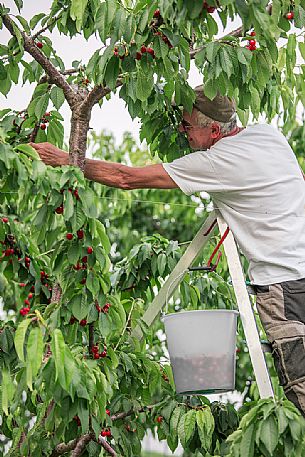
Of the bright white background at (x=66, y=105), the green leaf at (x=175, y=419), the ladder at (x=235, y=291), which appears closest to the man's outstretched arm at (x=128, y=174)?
the ladder at (x=235, y=291)

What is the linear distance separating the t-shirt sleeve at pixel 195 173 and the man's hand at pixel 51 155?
32 centimetres

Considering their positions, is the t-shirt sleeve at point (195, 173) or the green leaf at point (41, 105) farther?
the green leaf at point (41, 105)

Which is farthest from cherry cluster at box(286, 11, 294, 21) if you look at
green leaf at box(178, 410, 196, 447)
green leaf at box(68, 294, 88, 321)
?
green leaf at box(178, 410, 196, 447)

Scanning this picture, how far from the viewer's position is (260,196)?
310 centimetres

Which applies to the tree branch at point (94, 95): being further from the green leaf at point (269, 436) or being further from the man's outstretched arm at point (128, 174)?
the green leaf at point (269, 436)

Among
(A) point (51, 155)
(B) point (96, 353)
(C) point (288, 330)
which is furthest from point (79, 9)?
(C) point (288, 330)

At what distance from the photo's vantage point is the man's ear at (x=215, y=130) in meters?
3.26

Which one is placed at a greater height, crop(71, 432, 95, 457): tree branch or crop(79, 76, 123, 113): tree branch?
crop(79, 76, 123, 113): tree branch

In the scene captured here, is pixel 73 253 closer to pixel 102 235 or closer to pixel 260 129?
pixel 102 235

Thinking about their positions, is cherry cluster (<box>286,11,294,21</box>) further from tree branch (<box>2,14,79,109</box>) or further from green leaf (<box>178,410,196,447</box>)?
green leaf (<box>178,410,196,447</box>)

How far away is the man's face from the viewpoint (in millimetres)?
3277

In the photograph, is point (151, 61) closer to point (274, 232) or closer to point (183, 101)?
point (183, 101)

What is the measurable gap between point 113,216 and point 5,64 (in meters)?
3.39

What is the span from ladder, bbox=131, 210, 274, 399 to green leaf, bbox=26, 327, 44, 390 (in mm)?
752
